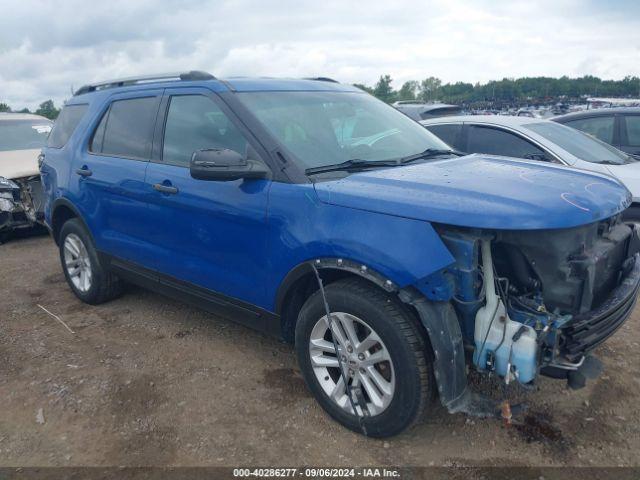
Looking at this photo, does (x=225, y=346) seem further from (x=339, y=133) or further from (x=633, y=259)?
(x=633, y=259)

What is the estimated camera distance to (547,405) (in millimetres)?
3234

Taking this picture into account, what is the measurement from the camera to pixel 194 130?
3.66 metres

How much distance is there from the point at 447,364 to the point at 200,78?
2.53m

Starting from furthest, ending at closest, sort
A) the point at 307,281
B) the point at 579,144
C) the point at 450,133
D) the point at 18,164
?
the point at 18,164 → the point at 450,133 → the point at 579,144 → the point at 307,281

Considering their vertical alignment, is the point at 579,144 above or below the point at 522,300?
above

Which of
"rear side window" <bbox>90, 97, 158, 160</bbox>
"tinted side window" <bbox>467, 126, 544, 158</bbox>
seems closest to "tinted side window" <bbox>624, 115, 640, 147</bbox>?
"tinted side window" <bbox>467, 126, 544, 158</bbox>

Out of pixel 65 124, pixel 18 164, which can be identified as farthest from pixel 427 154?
pixel 18 164

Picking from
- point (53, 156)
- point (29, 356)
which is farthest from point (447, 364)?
point (53, 156)

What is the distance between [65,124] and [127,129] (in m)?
1.27

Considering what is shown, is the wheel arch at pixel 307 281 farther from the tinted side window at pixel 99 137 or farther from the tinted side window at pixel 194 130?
the tinted side window at pixel 99 137

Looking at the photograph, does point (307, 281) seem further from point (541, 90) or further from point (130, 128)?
point (541, 90)

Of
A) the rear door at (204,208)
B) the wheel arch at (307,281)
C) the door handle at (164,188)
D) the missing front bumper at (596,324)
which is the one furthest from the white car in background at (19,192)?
the missing front bumper at (596,324)

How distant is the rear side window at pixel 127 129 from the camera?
4035mm

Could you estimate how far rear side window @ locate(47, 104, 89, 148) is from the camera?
495 cm
